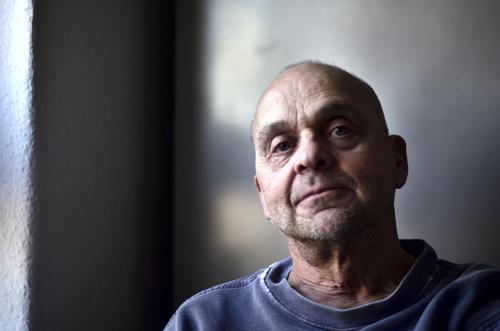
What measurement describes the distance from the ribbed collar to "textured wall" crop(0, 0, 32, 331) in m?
0.50

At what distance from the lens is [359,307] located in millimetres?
927

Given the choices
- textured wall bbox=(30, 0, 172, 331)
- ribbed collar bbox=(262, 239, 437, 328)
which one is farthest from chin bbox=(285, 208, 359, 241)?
textured wall bbox=(30, 0, 172, 331)

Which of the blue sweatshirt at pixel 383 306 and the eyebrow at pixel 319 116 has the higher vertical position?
the eyebrow at pixel 319 116

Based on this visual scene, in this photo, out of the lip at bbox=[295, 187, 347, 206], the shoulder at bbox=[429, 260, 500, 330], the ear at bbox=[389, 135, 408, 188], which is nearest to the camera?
the shoulder at bbox=[429, 260, 500, 330]

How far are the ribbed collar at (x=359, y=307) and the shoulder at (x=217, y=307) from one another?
0.06 m

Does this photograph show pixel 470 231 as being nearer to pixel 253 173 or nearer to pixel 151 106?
pixel 253 173

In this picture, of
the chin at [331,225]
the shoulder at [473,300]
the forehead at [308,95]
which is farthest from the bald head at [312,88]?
the shoulder at [473,300]

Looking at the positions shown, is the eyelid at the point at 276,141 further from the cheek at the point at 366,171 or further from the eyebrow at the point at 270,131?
the cheek at the point at 366,171

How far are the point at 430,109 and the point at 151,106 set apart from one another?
0.73m

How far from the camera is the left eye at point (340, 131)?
3.39 feet

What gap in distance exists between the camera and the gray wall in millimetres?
1168

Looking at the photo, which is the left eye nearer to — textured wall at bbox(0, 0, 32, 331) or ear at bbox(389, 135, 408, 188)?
ear at bbox(389, 135, 408, 188)

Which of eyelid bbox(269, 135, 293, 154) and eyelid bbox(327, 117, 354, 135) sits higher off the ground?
eyelid bbox(327, 117, 354, 135)

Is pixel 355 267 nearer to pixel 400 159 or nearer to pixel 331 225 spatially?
pixel 331 225
